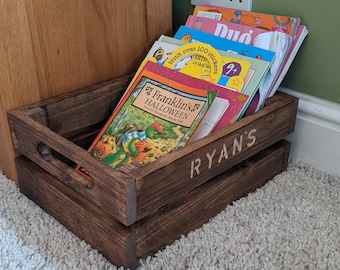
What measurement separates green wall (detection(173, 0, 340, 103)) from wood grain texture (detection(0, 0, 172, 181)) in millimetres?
221

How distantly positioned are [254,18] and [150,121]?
27 centimetres

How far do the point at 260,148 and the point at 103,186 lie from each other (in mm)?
282

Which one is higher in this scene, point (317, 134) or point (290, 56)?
point (290, 56)

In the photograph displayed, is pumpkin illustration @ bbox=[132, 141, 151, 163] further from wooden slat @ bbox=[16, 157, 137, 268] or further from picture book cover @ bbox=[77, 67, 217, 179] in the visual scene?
wooden slat @ bbox=[16, 157, 137, 268]

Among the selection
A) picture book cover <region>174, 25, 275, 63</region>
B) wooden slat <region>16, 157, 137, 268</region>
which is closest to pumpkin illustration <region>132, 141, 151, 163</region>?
wooden slat <region>16, 157, 137, 268</region>

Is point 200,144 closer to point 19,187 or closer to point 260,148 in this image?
point 260,148

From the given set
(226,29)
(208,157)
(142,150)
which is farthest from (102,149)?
(226,29)

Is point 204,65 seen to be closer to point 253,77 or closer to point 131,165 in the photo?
point 253,77

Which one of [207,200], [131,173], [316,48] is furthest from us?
[316,48]

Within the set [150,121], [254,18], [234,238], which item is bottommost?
[234,238]

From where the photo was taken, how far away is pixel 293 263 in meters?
0.62

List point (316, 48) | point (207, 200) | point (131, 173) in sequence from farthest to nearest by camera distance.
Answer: point (316, 48), point (207, 200), point (131, 173)

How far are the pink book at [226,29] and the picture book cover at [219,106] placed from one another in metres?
0.12

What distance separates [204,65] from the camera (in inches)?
31.1
